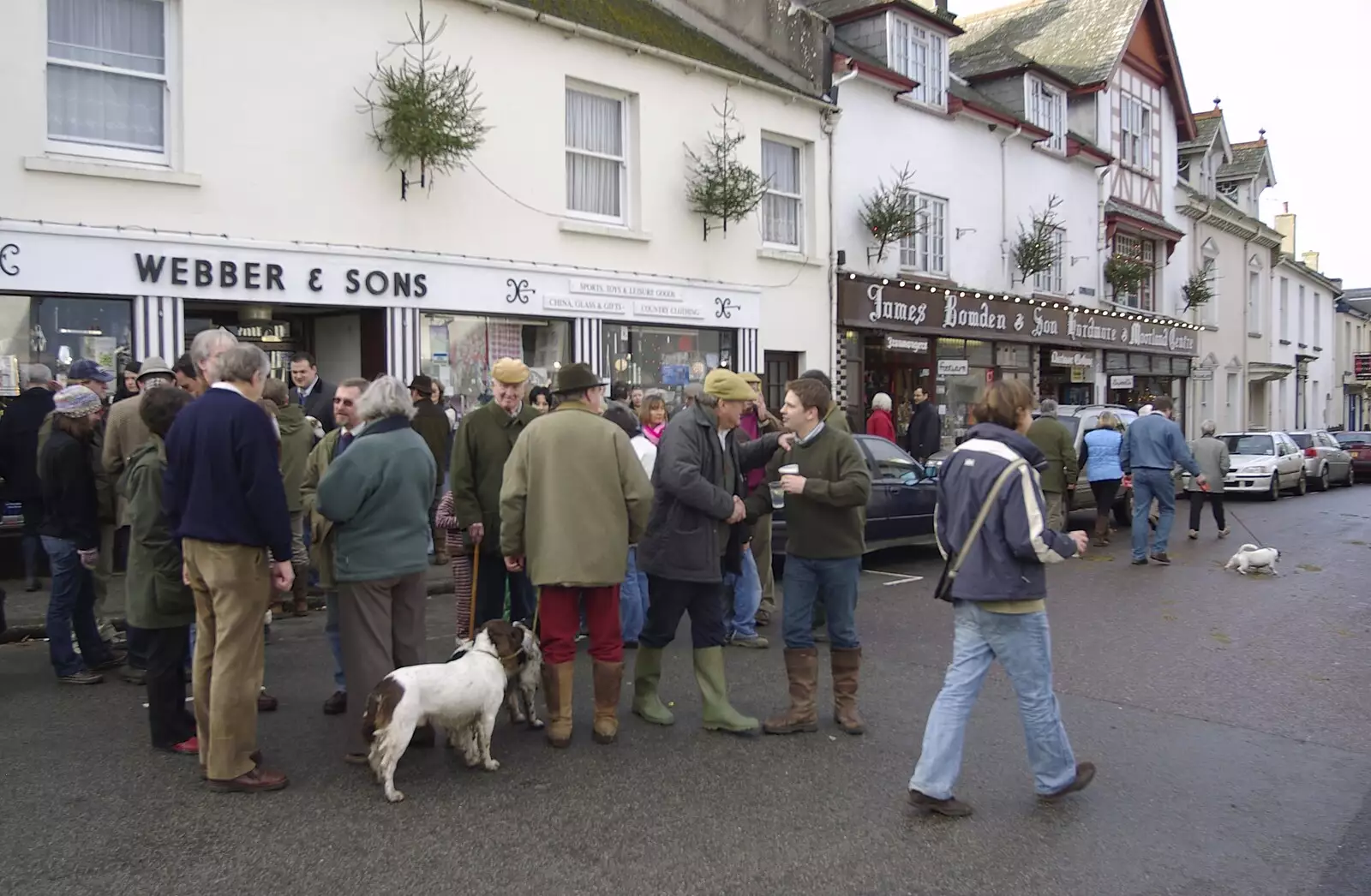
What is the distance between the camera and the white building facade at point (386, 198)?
9844mm

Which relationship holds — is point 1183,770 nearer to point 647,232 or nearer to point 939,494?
point 939,494

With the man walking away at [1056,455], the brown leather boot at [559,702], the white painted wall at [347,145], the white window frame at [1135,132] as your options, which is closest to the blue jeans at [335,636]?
the brown leather boot at [559,702]

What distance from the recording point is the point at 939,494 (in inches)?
197

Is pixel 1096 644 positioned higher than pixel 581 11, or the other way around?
pixel 581 11

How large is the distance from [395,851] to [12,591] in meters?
6.90

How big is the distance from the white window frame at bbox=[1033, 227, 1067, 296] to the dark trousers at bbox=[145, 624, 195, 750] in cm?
2126

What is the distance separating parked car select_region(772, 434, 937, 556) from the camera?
11.4 m

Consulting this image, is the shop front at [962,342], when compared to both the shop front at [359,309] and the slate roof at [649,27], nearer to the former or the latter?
the shop front at [359,309]

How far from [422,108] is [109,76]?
291cm

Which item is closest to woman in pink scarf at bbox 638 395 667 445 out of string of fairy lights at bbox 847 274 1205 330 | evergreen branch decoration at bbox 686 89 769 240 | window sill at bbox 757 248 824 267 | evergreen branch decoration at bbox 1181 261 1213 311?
evergreen branch decoration at bbox 686 89 769 240

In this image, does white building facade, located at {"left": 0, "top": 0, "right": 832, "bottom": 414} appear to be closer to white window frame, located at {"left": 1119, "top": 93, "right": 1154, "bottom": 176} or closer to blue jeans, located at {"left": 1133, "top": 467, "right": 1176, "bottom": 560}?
blue jeans, located at {"left": 1133, "top": 467, "right": 1176, "bottom": 560}

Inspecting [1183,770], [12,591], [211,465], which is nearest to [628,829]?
[211,465]

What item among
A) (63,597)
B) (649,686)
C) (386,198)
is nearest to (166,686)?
(63,597)

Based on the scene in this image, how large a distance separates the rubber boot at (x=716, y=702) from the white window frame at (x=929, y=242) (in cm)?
1465
